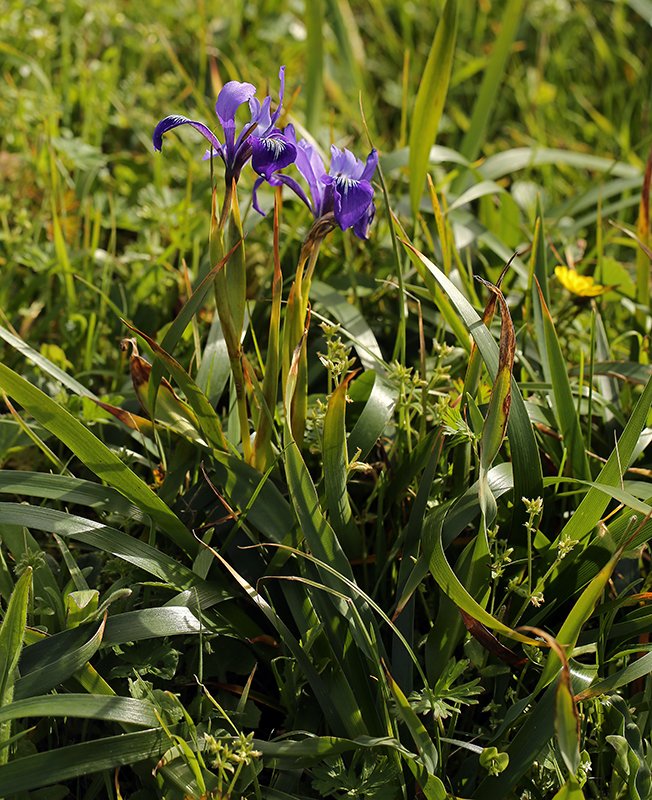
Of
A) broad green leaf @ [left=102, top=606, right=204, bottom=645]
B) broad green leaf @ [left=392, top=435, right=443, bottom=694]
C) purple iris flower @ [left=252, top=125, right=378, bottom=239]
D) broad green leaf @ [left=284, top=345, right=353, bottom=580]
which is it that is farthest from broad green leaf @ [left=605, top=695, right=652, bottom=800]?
purple iris flower @ [left=252, top=125, right=378, bottom=239]

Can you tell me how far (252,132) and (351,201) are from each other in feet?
0.72

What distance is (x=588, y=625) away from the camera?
1.47 m

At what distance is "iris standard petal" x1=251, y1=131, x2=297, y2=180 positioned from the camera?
1150mm

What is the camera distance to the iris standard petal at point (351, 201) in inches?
47.1

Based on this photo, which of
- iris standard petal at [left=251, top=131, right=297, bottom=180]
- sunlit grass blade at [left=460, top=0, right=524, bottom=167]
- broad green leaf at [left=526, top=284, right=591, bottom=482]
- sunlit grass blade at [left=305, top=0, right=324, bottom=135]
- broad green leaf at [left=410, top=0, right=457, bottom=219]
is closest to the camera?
iris standard petal at [left=251, top=131, right=297, bottom=180]

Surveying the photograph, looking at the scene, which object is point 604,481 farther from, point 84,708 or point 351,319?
point 84,708

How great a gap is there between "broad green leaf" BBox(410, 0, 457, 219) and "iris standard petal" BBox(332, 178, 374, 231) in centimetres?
81

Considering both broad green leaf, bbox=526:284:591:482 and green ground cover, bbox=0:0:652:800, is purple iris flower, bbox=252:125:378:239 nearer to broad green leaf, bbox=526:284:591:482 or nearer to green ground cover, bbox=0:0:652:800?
green ground cover, bbox=0:0:652:800

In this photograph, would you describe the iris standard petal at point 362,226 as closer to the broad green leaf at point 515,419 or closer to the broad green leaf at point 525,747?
the broad green leaf at point 515,419

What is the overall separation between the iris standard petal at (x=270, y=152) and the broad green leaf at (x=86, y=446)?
63cm

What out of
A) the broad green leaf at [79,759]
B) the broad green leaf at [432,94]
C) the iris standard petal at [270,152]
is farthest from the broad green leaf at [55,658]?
the broad green leaf at [432,94]

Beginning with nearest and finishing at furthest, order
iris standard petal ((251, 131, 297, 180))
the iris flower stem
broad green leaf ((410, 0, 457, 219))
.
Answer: iris standard petal ((251, 131, 297, 180)) → the iris flower stem → broad green leaf ((410, 0, 457, 219))

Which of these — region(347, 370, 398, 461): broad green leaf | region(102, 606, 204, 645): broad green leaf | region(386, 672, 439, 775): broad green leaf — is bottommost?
region(386, 672, 439, 775): broad green leaf

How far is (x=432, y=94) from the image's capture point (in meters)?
1.87
